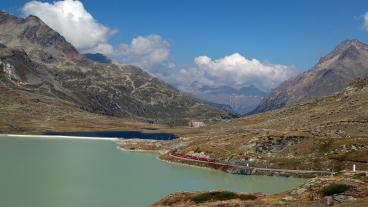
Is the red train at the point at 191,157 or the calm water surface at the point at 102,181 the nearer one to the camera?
the calm water surface at the point at 102,181

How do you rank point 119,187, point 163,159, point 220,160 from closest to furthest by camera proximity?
point 119,187 < point 220,160 < point 163,159

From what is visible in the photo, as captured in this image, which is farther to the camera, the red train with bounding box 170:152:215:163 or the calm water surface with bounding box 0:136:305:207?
the red train with bounding box 170:152:215:163

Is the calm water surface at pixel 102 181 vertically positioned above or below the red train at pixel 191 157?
below

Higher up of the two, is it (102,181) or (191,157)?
(191,157)

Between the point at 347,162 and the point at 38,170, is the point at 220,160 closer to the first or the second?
the point at 347,162

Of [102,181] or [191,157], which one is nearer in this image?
[102,181]

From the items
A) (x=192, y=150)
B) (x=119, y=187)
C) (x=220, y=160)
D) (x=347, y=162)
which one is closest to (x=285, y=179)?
(x=347, y=162)

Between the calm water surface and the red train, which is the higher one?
the red train

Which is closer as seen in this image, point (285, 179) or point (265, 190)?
point (265, 190)
